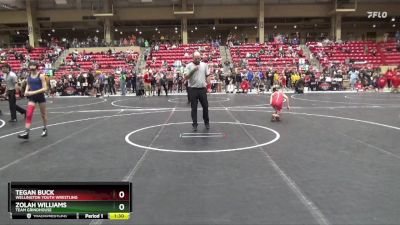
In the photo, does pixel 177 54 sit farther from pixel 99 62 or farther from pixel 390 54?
pixel 390 54

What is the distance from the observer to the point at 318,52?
115 feet

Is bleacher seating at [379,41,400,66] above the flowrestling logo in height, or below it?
below

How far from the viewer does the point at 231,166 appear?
6.00 metres

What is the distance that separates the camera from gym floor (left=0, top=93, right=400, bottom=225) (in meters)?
4.16

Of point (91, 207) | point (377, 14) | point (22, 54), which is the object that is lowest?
point (91, 207)

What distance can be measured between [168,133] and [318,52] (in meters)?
28.6

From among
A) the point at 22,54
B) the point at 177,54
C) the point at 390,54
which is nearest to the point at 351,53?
the point at 390,54

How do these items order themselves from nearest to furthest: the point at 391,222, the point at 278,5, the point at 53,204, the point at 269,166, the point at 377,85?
the point at 53,204 → the point at 391,222 → the point at 269,166 → the point at 377,85 → the point at 278,5

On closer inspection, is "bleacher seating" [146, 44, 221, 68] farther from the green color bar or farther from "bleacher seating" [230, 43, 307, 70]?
the green color bar

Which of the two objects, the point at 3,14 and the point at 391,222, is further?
the point at 3,14

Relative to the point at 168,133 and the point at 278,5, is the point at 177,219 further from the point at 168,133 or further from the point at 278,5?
the point at 278,5

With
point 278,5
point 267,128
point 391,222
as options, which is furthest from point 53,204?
point 278,5
